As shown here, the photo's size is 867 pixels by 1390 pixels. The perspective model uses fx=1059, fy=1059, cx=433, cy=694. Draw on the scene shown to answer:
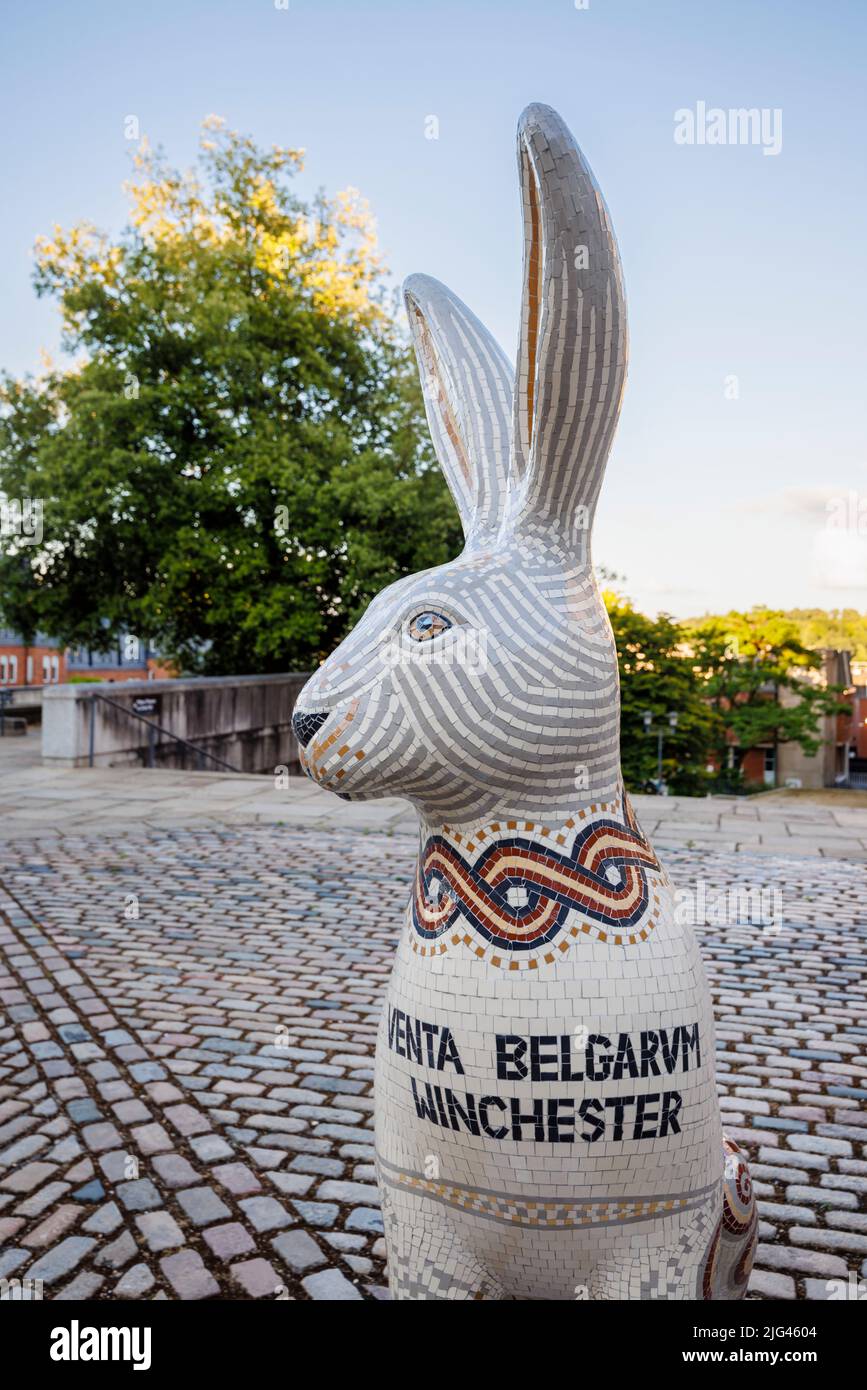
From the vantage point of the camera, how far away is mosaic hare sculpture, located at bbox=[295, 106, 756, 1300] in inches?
85.4

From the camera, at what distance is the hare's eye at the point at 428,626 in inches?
89.7

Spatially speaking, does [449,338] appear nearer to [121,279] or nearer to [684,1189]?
[684,1189]

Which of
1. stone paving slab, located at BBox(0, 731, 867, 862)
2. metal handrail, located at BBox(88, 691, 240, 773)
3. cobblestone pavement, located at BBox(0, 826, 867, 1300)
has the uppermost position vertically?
metal handrail, located at BBox(88, 691, 240, 773)

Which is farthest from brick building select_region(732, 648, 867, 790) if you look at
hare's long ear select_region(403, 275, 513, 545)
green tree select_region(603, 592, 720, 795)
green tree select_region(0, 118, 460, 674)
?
hare's long ear select_region(403, 275, 513, 545)

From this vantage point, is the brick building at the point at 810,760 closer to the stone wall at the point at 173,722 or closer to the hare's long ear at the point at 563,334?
the stone wall at the point at 173,722

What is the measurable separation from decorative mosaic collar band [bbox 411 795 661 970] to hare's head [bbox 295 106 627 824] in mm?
65

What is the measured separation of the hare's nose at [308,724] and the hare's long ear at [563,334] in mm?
620

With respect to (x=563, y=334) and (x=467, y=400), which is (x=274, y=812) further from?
(x=563, y=334)

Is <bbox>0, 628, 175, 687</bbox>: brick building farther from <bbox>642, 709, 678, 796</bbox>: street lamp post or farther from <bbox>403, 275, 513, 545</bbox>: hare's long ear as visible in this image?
<bbox>403, 275, 513, 545</bbox>: hare's long ear

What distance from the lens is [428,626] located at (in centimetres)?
229

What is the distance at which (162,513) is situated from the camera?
19969 mm

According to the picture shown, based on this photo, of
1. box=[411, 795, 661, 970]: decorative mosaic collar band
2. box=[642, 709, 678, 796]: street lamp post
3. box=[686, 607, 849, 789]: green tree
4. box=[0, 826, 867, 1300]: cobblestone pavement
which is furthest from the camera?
box=[686, 607, 849, 789]: green tree
